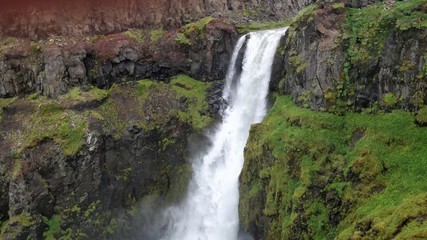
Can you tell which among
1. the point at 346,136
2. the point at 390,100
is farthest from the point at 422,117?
the point at 346,136

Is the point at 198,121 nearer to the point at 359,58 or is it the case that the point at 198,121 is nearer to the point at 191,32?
the point at 191,32

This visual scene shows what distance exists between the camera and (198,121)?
113 ft

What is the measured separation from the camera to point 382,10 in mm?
22516

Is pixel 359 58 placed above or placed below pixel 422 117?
above

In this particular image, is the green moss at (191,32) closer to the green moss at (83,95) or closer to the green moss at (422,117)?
the green moss at (83,95)

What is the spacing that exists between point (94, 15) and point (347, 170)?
100.0ft

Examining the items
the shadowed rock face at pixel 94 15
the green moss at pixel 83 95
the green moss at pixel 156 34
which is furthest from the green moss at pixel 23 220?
the green moss at pixel 156 34

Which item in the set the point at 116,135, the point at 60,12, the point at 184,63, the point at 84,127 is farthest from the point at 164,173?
the point at 60,12

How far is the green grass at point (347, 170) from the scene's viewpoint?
16.8 metres

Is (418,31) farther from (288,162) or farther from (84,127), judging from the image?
(84,127)

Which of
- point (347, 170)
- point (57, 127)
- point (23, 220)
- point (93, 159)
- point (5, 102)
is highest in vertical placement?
point (347, 170)

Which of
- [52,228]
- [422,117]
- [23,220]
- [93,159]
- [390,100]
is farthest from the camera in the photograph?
[93,159]

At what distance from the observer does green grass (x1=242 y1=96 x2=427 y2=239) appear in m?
16.8

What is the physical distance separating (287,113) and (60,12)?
25.7 meters
